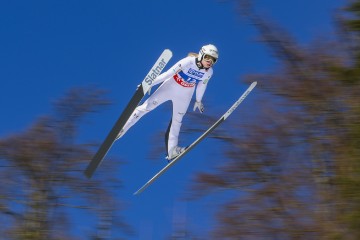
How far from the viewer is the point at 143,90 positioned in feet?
24.4

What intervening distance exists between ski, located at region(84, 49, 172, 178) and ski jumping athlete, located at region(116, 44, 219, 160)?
3.8 inches

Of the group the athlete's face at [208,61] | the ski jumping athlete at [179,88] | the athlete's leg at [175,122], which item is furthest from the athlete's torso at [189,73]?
the athlete's leg at [175,122]

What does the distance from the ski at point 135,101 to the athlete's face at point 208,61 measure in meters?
0.38

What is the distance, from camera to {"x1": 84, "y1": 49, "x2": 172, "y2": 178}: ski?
7.44 m

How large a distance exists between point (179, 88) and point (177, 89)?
0.08 ft

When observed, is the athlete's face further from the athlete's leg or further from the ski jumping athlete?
the athlete's leg

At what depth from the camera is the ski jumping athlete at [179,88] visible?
7.55 m

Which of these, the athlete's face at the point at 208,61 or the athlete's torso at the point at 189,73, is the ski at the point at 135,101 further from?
the athlete's face at the point at 208,61

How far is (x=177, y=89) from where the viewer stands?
310 inches

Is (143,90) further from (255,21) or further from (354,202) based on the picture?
(255,21)

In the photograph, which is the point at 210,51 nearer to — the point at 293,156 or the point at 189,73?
the point at 189,73

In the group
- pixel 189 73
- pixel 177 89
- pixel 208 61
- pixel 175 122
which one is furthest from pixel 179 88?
pixel 208 61

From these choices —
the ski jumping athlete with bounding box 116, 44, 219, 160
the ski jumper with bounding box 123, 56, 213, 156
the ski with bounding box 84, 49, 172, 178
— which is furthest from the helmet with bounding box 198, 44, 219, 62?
the ski with bounding box 84, 49, 172, 178

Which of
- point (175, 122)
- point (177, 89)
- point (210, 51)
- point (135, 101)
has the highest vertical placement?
point (210, 51)
